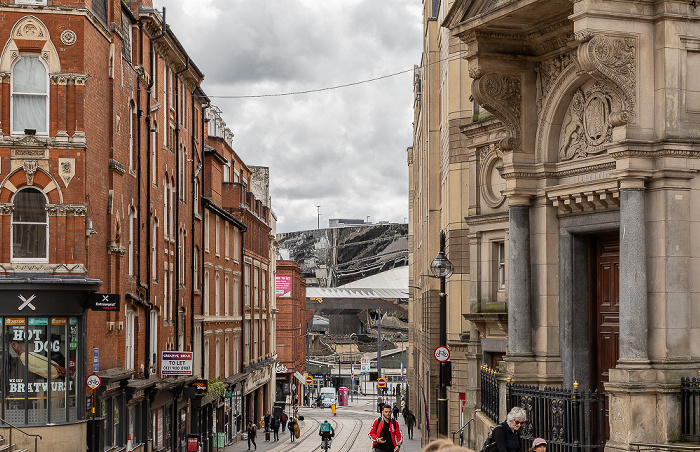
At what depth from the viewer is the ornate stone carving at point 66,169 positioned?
28078 mm

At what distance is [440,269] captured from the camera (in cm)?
2206

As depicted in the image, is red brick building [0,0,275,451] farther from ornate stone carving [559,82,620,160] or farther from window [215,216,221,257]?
ornate stone carving [559,82,620,160]

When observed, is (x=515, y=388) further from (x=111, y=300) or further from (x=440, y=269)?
(x=111, y=300)

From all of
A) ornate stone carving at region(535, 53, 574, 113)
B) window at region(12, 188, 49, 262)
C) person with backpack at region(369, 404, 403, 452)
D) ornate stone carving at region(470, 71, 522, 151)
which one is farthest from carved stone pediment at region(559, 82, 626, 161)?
window at region(12, 188, 49, 262)

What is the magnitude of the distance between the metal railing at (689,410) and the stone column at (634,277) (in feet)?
1.93

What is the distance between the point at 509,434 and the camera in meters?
12.0

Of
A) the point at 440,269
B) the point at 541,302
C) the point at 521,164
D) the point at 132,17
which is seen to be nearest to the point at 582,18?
the point at 521,164

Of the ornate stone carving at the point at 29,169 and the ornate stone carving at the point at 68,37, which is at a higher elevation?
the ornate stone carving at the point at 68,37

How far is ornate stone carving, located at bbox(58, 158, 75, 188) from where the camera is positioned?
28078 mm

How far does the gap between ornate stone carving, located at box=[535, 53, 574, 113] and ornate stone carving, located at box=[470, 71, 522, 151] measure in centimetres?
32

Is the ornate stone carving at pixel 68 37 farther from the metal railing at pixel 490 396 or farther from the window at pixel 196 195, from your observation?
the window at pixel 196 195

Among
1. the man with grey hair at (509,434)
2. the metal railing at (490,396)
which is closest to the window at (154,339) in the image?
the metal railing at (490,396)

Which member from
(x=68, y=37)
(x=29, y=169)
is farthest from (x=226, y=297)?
(x=68, y=37)

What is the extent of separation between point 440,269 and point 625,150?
29.7 feet
